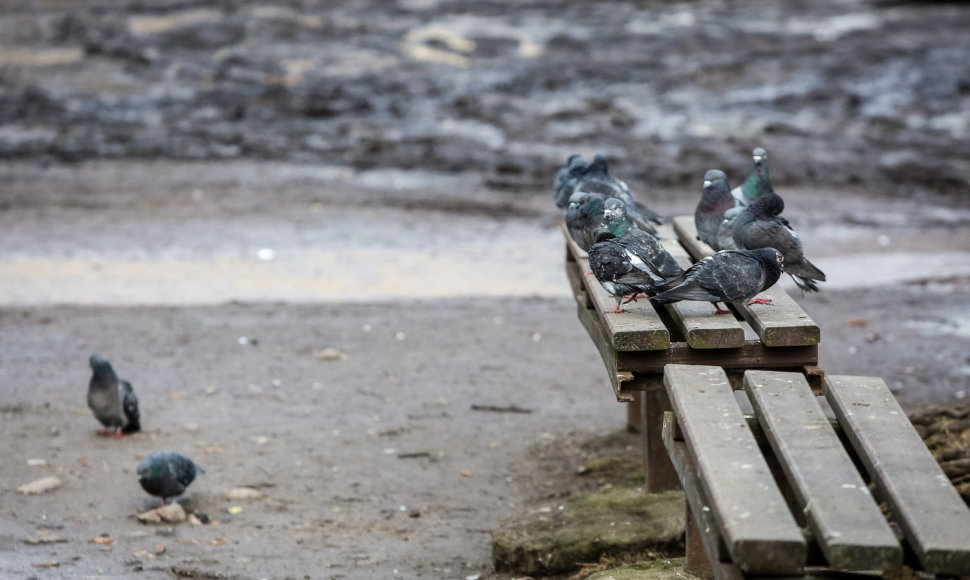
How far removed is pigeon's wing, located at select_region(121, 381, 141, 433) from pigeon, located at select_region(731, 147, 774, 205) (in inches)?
135

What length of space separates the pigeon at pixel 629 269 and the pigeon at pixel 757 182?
1395mm

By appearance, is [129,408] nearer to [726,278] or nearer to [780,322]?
[726,278]

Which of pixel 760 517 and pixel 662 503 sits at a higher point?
pixel 760 517

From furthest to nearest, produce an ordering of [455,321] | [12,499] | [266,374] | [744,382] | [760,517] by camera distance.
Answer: [455,321]
[266,374]
[12,499]
[744,382]
[760,517]

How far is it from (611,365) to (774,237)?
2.85 ft

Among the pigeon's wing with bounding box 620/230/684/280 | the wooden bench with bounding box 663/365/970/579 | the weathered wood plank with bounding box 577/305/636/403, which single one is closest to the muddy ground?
the weathered wood plank with bounding box 577/305/636/403

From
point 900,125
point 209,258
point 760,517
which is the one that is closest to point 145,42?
point 209,258

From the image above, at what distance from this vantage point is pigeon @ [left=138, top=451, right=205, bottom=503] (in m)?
5.46

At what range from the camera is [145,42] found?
1956cm

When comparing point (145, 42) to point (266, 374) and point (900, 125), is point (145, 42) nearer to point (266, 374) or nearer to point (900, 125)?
point (900, 125)

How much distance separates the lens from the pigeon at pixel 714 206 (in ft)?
17.3

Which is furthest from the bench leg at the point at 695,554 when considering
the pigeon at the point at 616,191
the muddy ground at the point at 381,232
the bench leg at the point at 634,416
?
the bench leg at the point at 634,416

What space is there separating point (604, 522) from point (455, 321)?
158 inches

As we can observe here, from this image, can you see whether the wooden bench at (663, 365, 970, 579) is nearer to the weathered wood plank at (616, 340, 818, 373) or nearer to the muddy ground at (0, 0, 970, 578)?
the weathered wood plank at (616, 340, 818, 373)
